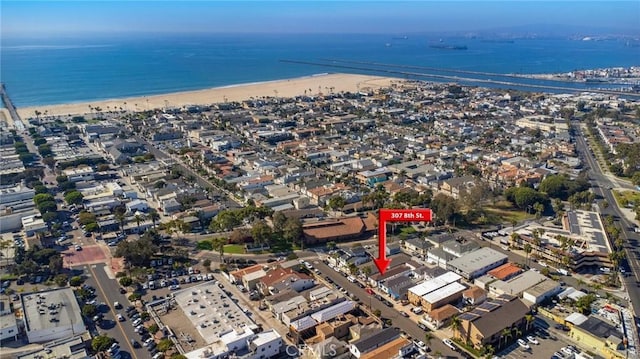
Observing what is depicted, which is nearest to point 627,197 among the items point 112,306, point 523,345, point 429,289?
point 429,289

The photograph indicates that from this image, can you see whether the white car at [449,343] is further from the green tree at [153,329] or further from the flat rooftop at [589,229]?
the green tree at [153,329]

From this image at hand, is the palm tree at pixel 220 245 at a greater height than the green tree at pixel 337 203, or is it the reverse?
the green tree at pixel 337 203

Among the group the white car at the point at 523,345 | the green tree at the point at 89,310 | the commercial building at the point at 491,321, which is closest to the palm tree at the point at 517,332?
the commercial building at the point at 491,321

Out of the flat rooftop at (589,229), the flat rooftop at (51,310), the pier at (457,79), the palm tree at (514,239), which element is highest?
the pier at (457,79)

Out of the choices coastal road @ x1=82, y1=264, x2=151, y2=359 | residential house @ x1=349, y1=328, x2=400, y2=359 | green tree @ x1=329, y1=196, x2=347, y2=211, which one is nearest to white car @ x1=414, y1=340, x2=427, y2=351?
residential house @ x1=349, y1=328, x2=400, y2=359

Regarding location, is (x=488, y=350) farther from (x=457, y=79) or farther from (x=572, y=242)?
(x=457, y=79)

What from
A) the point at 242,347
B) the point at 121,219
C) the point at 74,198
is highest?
the point at 74,198
